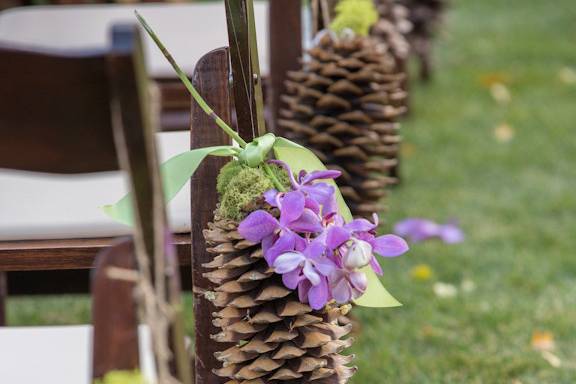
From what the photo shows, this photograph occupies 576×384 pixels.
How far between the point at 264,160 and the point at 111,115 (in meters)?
0.36

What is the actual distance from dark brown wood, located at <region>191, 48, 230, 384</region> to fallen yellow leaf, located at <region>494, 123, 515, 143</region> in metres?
2.57

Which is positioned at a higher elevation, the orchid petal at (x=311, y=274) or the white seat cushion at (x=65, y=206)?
the orchid petal at (x=311, y=274)

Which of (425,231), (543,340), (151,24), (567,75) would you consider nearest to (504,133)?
(567,75)

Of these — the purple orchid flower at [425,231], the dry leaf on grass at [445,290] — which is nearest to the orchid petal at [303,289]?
the dry leaf on grass at [445,290]

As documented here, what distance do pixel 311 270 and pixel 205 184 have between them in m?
0.22

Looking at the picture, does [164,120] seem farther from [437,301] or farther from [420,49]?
[420,49]

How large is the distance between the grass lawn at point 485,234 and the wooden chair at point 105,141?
1.17 meters

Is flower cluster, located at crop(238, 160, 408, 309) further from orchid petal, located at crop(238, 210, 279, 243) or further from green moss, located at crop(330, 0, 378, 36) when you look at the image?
green moss, located at crop(330, 0, 378, 36)

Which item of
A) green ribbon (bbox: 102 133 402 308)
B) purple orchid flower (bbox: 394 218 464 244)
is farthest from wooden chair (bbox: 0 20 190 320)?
purple orchid flower (bbox: 394 218 464 244)

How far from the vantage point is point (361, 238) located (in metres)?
0.95

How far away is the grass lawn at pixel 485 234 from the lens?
1.91m

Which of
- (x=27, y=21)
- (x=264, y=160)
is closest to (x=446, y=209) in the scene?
(x=27, y=21)

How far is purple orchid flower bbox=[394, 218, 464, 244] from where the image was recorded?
2576 millimetres

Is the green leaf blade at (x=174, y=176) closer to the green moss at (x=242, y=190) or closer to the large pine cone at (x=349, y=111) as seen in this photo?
the green moss at (x=242, y=190)
